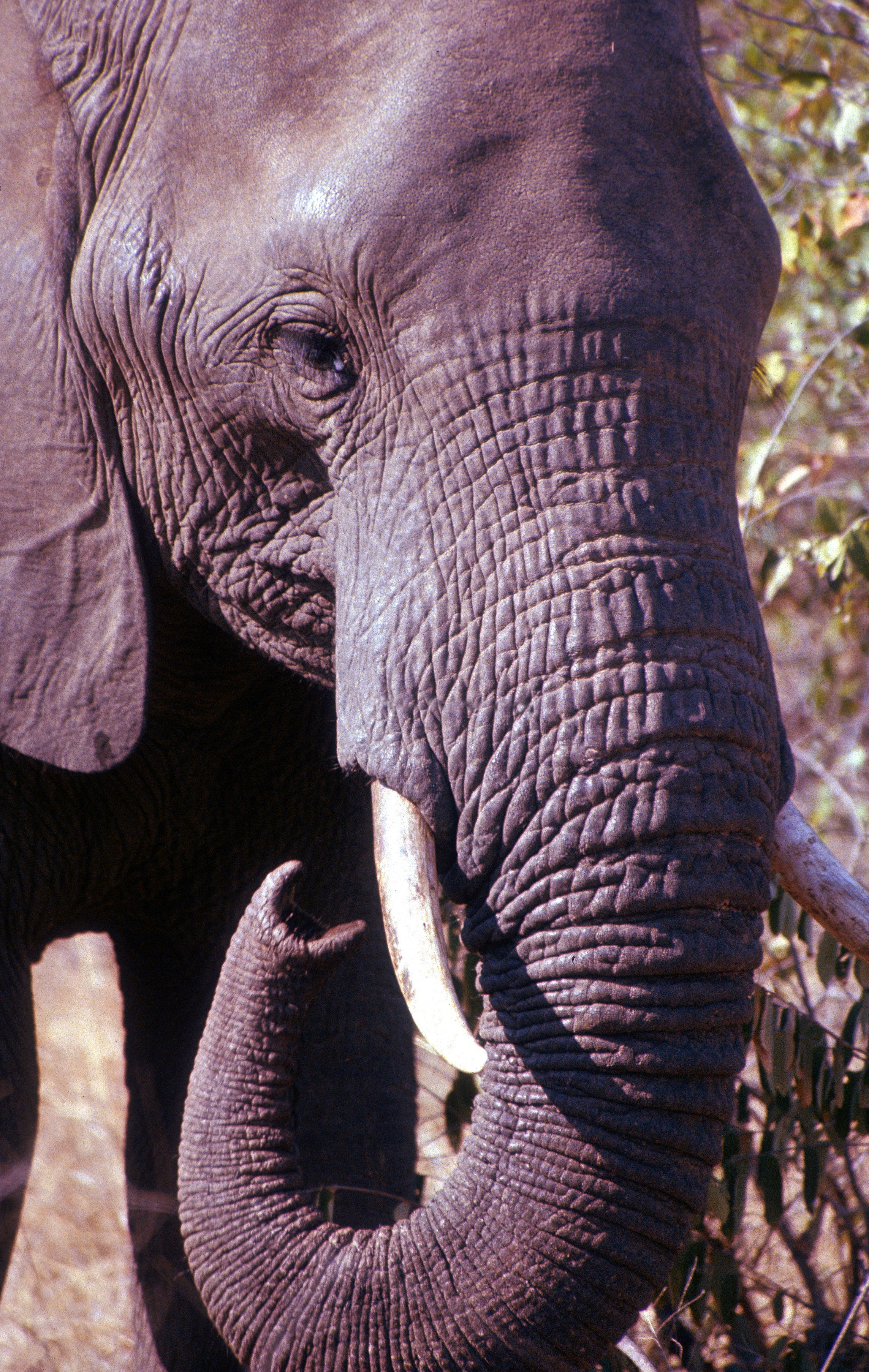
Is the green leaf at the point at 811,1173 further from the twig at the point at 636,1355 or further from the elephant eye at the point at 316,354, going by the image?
the elephant eye at the point at 316,354

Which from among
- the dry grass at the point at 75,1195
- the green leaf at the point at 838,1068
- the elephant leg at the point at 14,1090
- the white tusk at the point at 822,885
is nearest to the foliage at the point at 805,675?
the green leaf at the point at 838,1068

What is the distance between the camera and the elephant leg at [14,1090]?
7.93 feet

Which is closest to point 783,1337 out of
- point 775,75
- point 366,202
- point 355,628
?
point 355,628

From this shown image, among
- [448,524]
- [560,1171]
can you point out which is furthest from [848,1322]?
[448,524]

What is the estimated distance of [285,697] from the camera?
9.11ft

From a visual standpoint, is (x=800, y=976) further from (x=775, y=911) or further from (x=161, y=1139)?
(x=161, y=1139)

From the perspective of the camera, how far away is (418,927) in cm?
178

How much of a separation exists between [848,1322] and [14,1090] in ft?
4.86

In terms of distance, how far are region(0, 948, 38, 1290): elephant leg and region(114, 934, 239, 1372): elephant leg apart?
1.44ft

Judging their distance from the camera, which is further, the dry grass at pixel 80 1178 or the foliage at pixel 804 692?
the dry grass at pixel 80 1178

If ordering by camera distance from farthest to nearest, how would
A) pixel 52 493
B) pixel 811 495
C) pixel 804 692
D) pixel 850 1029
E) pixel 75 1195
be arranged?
pixel 804 692
pixel 811 495
pixel 75 1195
pixel 850 1029
pixel 52 493

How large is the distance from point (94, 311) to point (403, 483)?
571 millimetres

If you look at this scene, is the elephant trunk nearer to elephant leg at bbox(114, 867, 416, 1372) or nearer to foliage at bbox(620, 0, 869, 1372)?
foliage at bbox(620, 0, 869, 1372)

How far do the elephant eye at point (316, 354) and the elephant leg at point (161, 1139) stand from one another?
1372 millimetres
